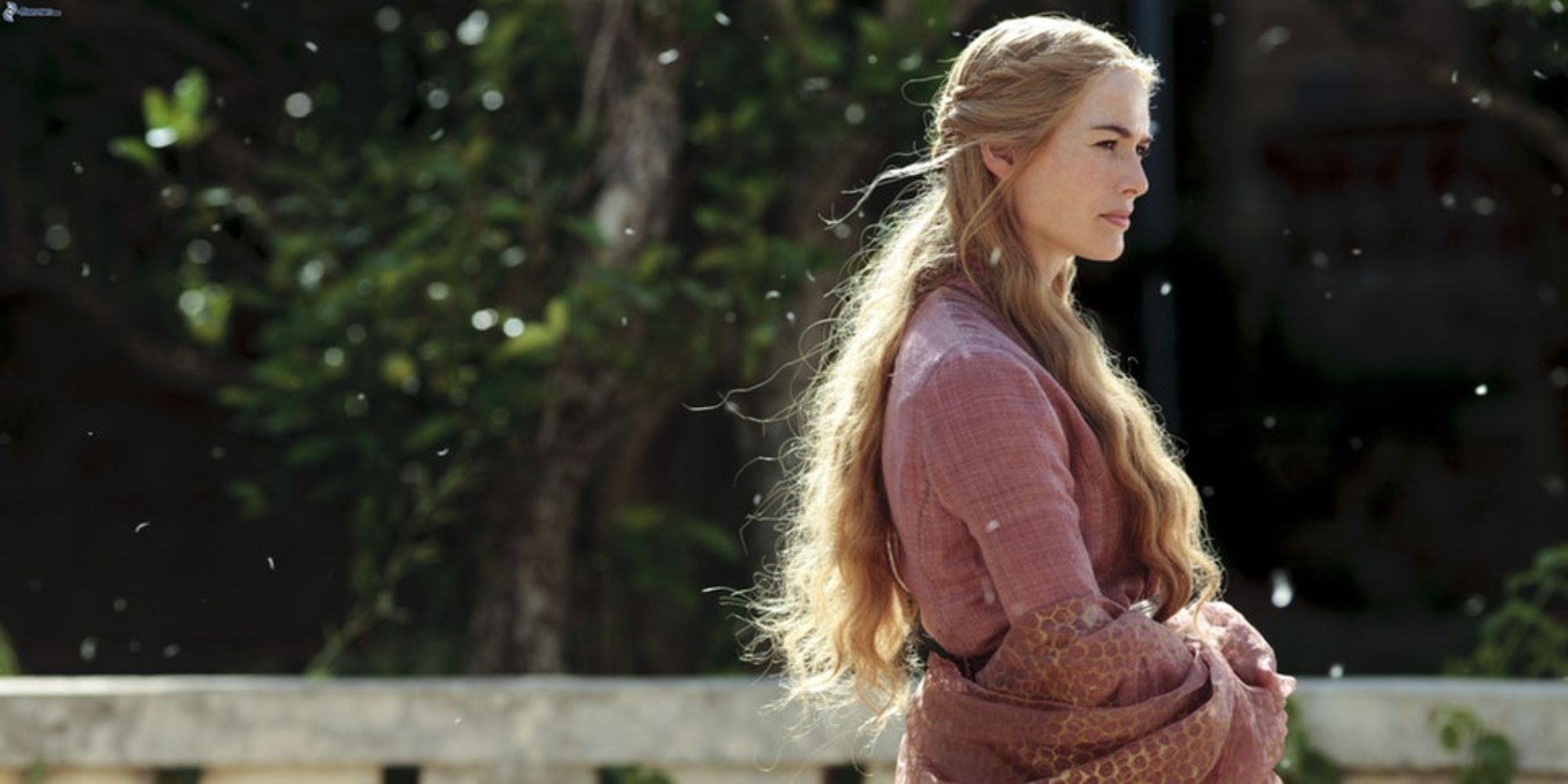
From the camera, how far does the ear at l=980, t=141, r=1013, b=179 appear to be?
207cm

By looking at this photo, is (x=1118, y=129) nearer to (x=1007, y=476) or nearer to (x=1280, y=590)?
(x=1007, y=476)

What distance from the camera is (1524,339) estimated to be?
24.2ft

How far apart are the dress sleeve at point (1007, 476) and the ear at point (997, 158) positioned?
0.25 meters

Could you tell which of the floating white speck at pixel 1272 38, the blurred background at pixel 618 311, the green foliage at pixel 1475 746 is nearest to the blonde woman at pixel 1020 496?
the green foliage at pixel 1475 746

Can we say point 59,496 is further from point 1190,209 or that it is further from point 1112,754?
point 1112,754

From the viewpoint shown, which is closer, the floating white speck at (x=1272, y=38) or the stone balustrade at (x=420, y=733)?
the stone balustrade at (x=420, y=733)

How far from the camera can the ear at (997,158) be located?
2.07 m

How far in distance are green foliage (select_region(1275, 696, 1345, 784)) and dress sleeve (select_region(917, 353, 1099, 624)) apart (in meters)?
1.88

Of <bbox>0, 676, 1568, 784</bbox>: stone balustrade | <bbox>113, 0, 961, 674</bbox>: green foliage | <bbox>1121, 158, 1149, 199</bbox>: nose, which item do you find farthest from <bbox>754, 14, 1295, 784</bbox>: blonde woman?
<bbox>113, 0, 961, 674</bbox>: green foliage

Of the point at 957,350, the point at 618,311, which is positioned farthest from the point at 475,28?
the point at 957,350

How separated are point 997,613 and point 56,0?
450cm

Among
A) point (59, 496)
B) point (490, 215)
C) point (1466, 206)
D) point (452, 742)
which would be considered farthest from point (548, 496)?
point (1466, 206)

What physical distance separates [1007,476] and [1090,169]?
1.19 feet

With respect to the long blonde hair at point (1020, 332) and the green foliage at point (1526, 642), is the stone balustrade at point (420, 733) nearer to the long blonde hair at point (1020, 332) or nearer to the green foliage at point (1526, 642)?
the green foliage at point (1526, 642)
